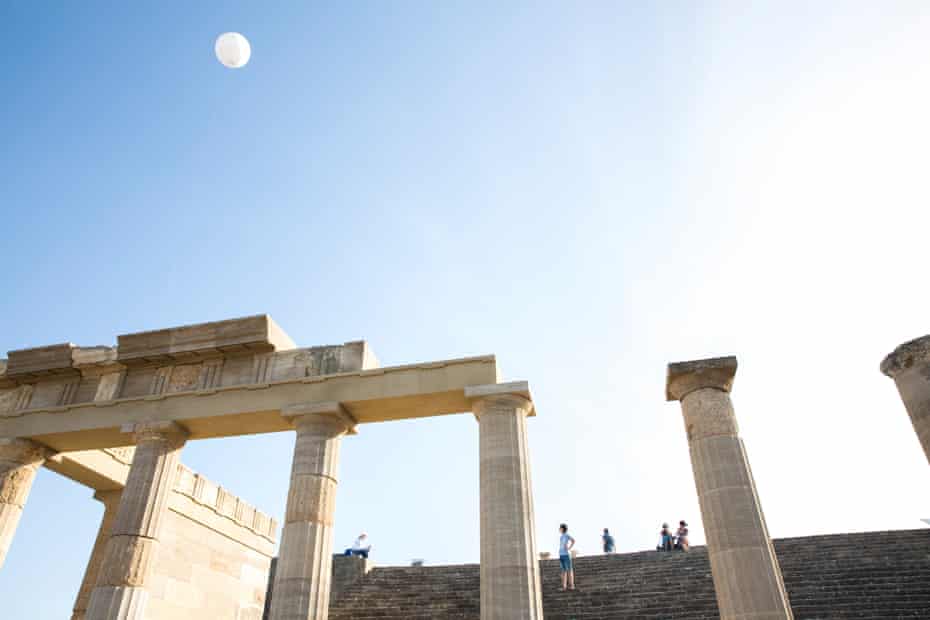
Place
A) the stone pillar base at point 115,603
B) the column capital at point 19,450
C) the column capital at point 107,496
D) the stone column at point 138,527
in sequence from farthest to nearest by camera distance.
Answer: the column capital at point 107,496, the column capital at point 19,450, the stone column at point 138,527, the stone pillar base at point 115,603

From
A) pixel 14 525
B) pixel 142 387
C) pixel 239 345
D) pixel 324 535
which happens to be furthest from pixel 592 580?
pixel 14 525

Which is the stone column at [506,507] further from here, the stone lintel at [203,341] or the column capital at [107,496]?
the column capital at [107,496]

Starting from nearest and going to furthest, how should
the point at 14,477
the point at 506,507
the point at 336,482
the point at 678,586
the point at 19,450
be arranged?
the point at 506,507
the point at 336,482
the point at 14,477
the point at 19,450
the point at 678,586

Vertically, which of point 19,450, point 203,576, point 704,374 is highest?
point 19,450

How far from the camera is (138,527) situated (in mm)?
15000

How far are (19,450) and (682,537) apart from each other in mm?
19316

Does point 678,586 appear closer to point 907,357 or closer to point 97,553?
point 907,357

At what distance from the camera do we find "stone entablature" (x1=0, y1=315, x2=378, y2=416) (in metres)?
16.5

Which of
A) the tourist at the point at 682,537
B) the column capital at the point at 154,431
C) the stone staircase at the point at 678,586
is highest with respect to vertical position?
the column capital at the point at 154,431

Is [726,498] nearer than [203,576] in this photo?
Yes

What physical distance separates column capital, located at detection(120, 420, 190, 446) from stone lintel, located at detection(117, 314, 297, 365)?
1883 mm

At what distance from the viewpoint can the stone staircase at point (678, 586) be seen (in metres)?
15.3

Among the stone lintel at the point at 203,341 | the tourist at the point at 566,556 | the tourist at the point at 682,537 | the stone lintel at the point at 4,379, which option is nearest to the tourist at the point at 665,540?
the tourist at the point at 682,537

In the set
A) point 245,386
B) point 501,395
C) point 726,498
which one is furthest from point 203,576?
point 726,498
